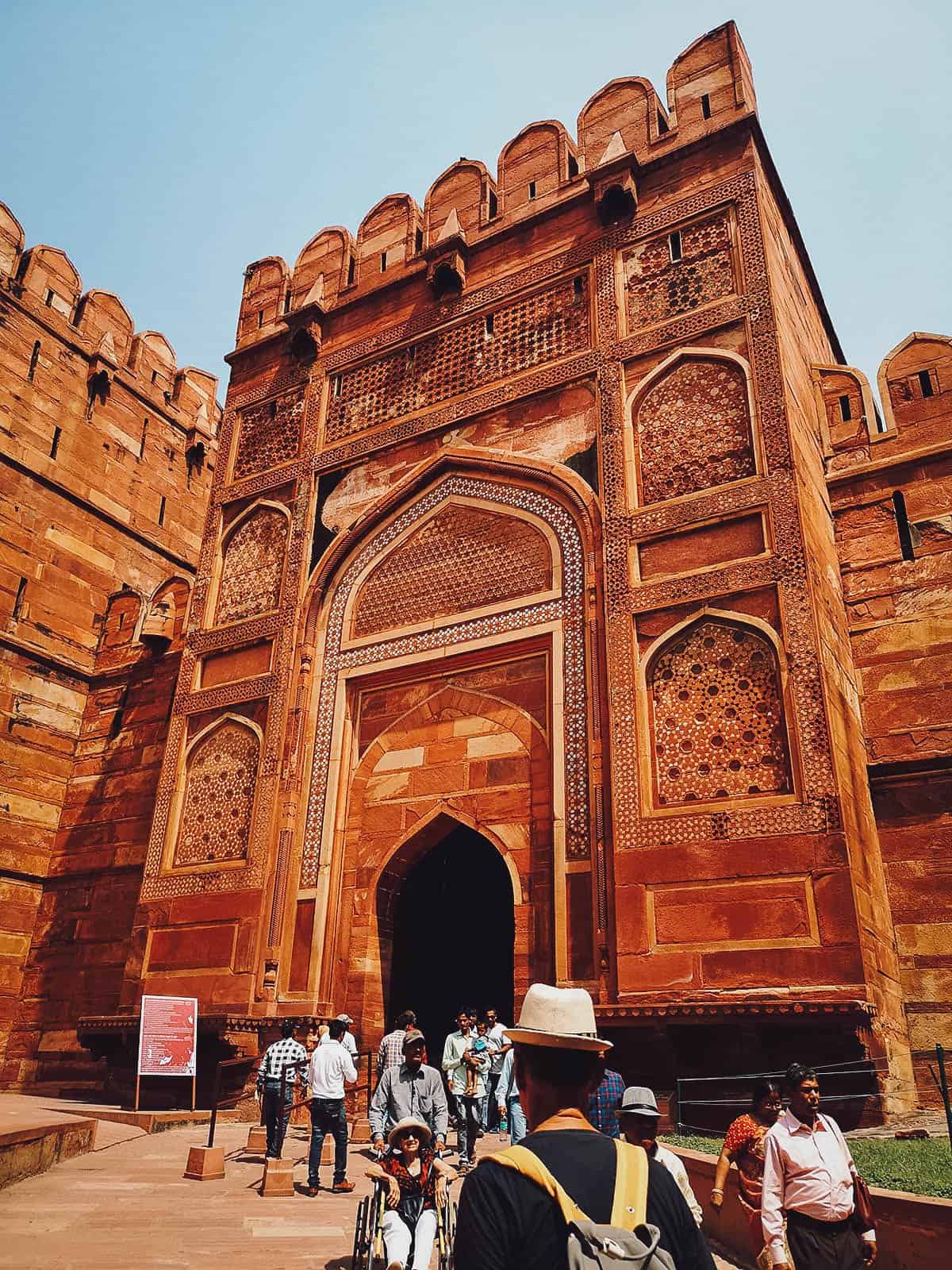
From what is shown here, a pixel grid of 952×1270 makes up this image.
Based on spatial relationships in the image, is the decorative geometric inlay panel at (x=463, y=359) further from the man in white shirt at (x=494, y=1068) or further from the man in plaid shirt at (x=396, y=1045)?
the man in plaid shirt at (x=396, y=1045)

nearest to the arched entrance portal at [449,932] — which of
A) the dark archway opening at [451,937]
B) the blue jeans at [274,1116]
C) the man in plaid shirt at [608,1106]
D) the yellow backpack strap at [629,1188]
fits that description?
the dark archway opening at [451,937]

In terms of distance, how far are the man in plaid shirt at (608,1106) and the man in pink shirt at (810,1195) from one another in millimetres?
926

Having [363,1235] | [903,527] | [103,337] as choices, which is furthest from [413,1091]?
[103,337]

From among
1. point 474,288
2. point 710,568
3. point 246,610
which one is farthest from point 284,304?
point 710,568

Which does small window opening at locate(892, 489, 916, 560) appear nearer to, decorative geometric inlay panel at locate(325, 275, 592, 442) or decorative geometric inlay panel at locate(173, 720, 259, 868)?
decorative geometric inlay panel at locate(325, 275, 592, 442)

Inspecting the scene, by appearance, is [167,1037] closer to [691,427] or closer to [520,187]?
[691,427]

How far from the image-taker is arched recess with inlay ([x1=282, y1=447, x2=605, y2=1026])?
8188 mm

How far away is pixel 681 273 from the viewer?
9492mm

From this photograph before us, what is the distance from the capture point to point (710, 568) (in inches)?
311

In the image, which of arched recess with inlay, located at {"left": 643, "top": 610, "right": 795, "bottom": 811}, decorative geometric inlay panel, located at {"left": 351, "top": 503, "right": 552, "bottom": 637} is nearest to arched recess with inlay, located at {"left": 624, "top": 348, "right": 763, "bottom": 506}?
→ decorative geometric inlay panel, located at {"left": 351, "top": 503, "right": 552, "bottom": 637}

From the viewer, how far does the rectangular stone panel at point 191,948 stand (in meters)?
9.12

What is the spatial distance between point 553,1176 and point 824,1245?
2.00 m

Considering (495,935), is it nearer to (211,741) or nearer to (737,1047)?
(211,741)

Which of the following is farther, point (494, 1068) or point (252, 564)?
point (252, 564)
